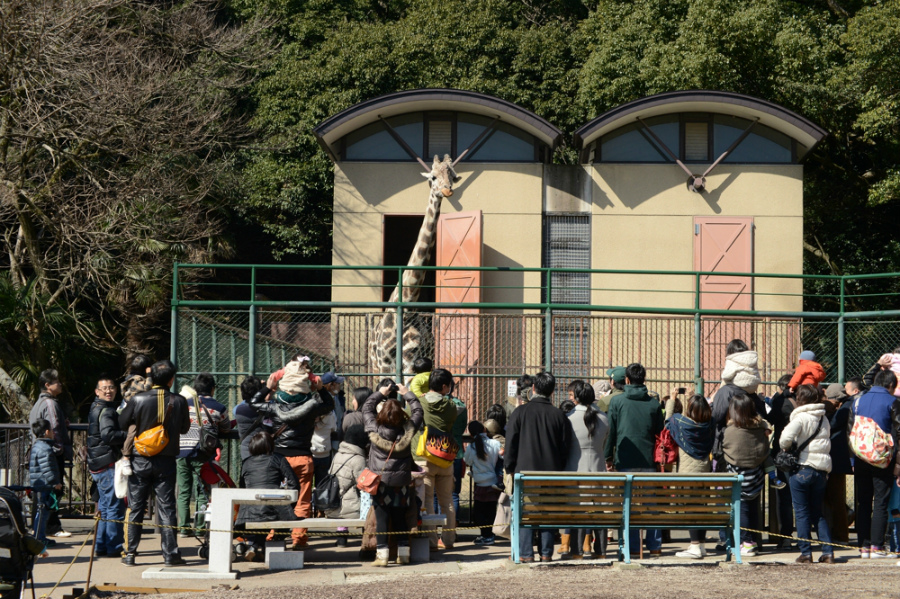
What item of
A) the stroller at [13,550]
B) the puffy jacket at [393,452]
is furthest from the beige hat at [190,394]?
the stroller at [13,550]

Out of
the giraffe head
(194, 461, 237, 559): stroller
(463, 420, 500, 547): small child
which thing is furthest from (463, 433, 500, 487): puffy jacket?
the giraffe head

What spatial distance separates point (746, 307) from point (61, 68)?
13.2 m

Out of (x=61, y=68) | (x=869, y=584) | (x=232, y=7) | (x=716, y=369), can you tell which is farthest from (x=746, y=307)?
(x=232, y=7)

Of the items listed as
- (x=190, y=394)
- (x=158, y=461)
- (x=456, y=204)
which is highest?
(x=456, y=204)

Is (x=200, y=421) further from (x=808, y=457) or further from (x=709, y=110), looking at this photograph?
(x=709, y=110)

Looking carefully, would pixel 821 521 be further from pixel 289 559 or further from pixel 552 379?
pixel 289 559

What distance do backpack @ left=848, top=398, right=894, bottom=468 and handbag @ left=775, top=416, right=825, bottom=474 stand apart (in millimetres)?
347

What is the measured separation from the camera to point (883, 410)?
29.8 ft

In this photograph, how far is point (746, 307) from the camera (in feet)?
62.8

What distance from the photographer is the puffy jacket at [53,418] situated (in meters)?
10.4

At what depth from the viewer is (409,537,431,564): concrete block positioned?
9359 mm

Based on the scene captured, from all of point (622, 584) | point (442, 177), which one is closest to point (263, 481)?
point (622, 584)

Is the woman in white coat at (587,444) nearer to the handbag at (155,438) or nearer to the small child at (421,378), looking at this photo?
the small child at (421,378)

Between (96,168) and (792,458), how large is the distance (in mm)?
15963
